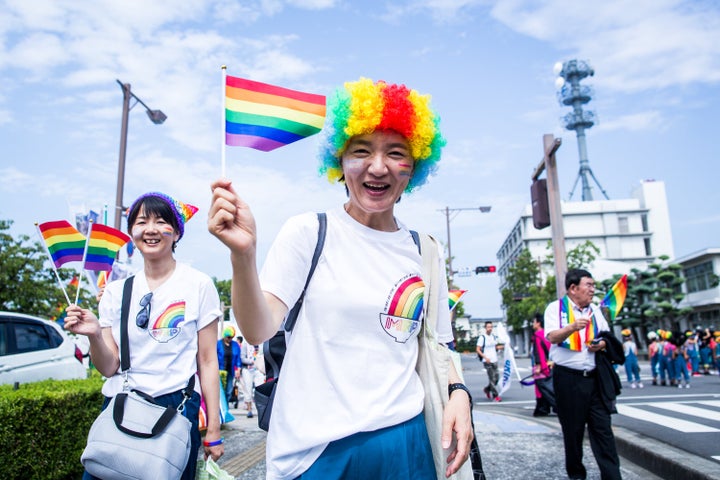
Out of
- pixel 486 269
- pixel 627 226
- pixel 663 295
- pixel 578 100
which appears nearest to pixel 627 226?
pixel 627 226

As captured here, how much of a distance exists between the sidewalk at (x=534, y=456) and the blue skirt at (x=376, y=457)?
3.83m

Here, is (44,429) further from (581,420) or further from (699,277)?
→ (699,277)

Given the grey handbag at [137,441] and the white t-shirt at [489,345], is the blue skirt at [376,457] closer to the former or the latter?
the grey handbag at [137,441]

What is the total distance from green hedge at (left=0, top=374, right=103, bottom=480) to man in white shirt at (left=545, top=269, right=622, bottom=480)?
4.48 m

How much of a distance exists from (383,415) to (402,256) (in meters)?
0.56

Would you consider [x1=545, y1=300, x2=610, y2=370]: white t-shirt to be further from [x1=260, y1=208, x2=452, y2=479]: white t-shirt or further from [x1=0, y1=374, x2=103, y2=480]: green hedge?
[x1=0, y1=374, x2=103, y2=480]: green hedge

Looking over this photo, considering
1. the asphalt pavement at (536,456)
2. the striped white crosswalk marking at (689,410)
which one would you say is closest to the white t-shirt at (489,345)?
the striped white crosswalk marking at (689,410)

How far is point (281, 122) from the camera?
1.71 m

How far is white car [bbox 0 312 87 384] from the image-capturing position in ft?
28.1

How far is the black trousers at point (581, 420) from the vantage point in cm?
477

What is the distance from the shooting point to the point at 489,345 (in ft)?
45.4

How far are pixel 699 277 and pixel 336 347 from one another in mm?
52312

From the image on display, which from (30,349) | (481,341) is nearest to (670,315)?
(481,341)

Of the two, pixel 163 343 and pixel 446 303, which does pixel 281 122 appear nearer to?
pixel 446 303
